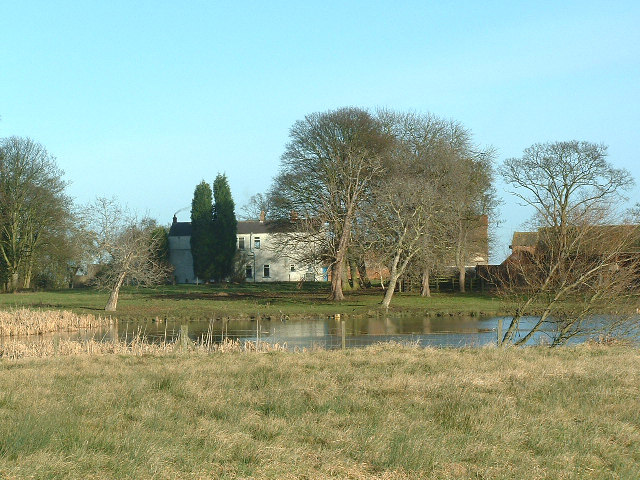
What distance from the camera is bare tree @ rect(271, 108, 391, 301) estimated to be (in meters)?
44.4

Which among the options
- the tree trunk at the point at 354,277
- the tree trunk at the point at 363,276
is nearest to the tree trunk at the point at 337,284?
the tree trunk at the point at 354,277

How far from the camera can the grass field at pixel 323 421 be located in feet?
21.0

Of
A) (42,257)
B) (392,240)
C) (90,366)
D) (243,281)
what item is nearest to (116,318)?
(392,240)

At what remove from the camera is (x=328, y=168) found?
4662 cm

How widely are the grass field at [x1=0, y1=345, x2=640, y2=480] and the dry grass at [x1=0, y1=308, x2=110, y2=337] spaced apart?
16310 millimetres

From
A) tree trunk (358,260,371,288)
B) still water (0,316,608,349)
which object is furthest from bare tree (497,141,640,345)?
tree trunk (358,260,371,288)

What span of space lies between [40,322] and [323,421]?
2402 centimetres

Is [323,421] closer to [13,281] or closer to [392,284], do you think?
[392,284]

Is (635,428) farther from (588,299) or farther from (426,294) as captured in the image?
(426,294)

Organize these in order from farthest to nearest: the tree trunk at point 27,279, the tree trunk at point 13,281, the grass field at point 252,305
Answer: the tree trunk at point 27,279 < the tree trunk at point 13,281 < the grass field at point 252,305

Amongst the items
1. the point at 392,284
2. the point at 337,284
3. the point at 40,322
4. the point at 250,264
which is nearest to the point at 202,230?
the point at 250,264

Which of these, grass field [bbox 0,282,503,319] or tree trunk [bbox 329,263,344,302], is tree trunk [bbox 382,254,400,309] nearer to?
grass field [bbox 0,282,503,319]

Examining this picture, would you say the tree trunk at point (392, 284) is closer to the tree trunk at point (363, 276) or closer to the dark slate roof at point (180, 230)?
the tree trunk at point (363, 276)

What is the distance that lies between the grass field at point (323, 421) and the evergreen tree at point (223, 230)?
192ft
